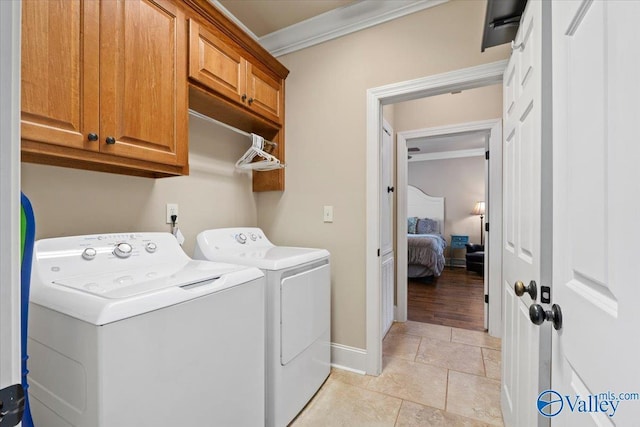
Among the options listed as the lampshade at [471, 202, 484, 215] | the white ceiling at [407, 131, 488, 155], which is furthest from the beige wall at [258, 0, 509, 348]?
the lampshade at [471, 202, 484, 215]

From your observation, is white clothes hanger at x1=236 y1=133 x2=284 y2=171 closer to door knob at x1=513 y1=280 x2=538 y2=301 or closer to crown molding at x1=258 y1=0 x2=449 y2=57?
crown molding at x1=258 y1=0 x2=449 y2=57

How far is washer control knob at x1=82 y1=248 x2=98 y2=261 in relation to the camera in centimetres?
119

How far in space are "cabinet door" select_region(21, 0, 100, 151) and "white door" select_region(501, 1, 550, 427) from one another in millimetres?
1662

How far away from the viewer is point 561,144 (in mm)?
715

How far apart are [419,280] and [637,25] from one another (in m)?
4.87

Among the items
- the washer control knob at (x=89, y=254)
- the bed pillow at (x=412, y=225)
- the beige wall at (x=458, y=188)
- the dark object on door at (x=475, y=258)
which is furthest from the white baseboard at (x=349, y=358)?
the beige wall at (x=458, y=188)

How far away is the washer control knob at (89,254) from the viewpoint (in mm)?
1191

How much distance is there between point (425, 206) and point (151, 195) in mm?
6149

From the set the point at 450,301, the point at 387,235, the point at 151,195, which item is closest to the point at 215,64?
the point at 151,195

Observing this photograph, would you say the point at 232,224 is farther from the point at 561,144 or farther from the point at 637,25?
the point at 637,25

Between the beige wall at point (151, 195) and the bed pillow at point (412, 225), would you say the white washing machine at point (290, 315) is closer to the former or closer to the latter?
the beige wall at point (151, 195)

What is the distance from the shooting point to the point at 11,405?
1.26ft

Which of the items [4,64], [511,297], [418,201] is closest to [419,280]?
[418,201]

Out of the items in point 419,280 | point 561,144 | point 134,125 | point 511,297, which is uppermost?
point 134,125
